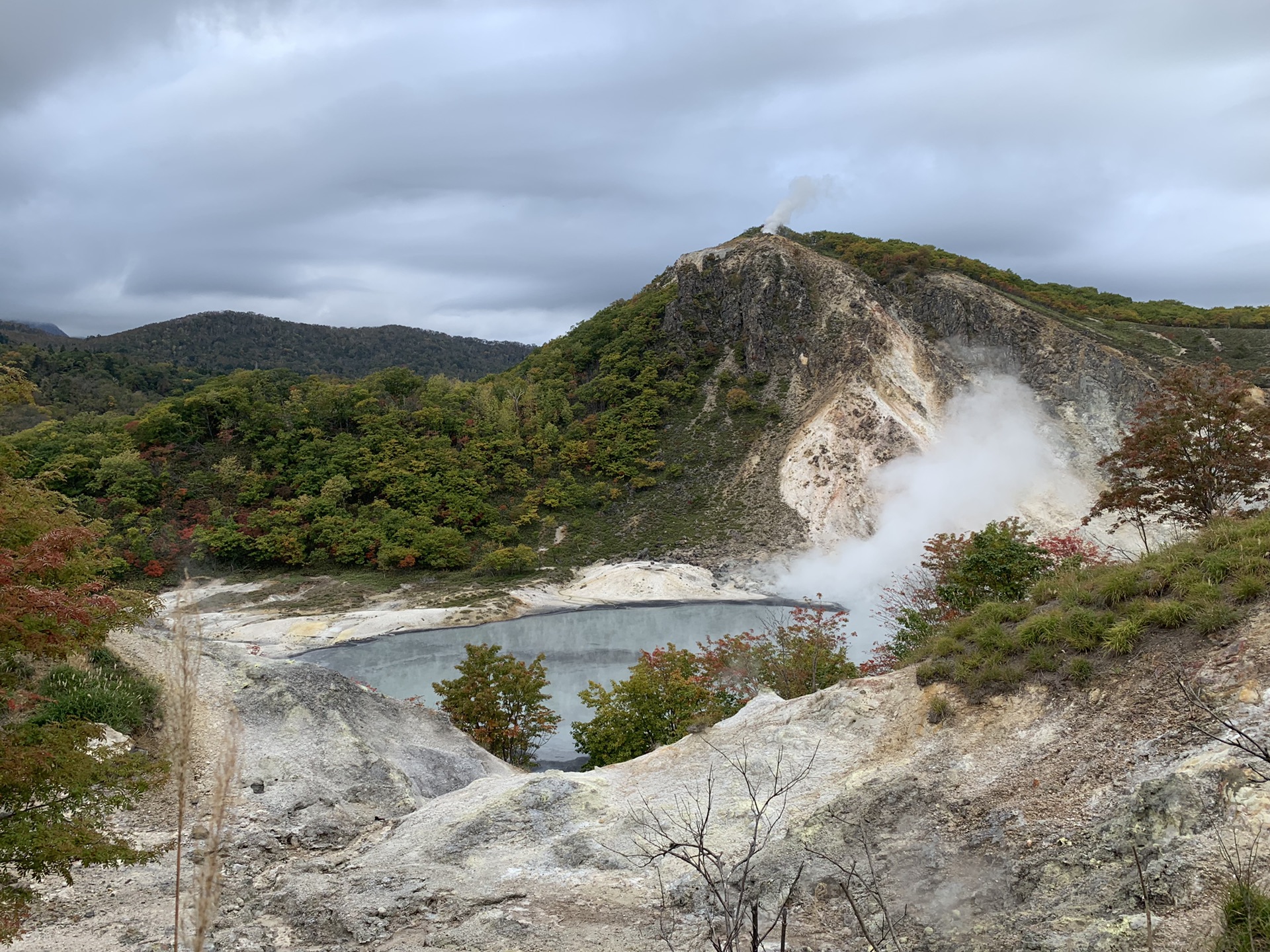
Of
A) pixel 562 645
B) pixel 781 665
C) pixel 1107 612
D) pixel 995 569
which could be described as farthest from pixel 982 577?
pixel 562 645

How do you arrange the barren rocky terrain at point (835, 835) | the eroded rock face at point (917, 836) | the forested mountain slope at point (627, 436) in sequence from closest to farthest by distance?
the eroded rock face at point (917, 836)
the barren rocky terrain at point (835, 835)
the forested mountain slope at point (627, 436)

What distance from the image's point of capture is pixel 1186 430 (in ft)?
44.4

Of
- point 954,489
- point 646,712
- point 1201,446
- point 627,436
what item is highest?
point 627,436

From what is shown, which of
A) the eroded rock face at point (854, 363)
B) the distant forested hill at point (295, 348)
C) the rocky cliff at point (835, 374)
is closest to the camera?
the rocky cliff at point (835, 374)

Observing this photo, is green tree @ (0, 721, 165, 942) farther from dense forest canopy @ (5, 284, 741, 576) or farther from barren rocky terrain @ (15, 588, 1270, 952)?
dense forest canopy @ (5, 284, 741, 576)

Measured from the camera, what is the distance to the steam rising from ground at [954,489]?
31.2 meters

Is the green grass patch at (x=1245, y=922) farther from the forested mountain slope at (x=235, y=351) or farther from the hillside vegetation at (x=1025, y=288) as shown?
the forested mountain slope at (x=235, y=351)

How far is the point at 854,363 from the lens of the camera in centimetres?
3984

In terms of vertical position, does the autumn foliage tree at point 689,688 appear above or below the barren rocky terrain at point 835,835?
below

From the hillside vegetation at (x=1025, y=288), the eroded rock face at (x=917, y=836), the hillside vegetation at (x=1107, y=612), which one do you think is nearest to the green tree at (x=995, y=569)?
the hillside vegetation at (x=1107, y=612)

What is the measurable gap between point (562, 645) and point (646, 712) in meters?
10.8

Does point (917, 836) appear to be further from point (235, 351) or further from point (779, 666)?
point (235, 351)

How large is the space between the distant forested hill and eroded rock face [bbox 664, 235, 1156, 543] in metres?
76.9

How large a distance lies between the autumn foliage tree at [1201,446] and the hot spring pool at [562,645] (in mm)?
10677
